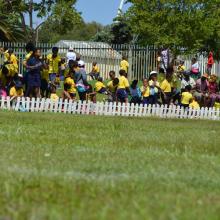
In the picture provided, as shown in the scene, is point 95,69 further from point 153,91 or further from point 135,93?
point 153,91

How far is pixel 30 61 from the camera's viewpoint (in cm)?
2133

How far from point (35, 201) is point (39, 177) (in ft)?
3.34

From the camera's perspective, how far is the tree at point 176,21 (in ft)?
116

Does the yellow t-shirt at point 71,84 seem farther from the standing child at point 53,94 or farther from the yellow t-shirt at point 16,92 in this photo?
the yellow t-shirt at point 16,92

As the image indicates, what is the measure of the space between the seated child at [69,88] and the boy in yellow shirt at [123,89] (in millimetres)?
1841

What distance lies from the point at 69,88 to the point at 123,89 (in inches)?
84.6

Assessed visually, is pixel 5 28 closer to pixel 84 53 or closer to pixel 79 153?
pixel 84 53

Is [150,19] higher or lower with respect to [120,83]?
higher

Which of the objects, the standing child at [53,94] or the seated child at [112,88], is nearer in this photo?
the standing child at [53,94]

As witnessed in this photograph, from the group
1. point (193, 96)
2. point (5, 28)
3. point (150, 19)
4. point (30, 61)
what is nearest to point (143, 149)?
point (30, 61)

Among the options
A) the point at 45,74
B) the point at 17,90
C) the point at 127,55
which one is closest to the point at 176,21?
the point at 127,55

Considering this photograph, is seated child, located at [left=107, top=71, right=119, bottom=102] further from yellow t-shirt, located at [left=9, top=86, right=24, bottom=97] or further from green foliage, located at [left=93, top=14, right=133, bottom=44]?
green foliage, located at [left=93, top=14, right=133, bottom=44]

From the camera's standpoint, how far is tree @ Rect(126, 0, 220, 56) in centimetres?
3534

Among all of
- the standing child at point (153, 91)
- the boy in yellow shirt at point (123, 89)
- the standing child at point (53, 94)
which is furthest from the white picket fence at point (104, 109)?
the boy in yellow shirt at point (123, 89)
